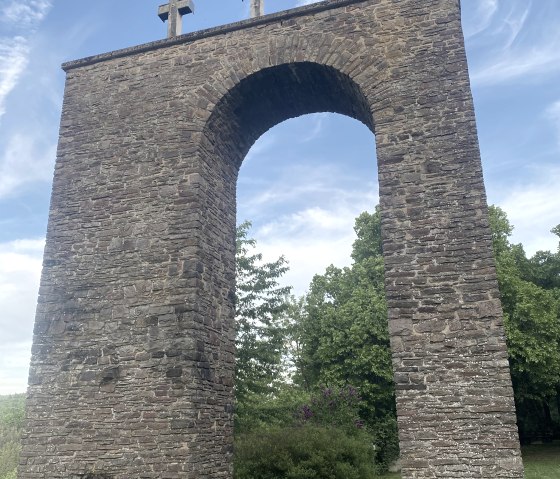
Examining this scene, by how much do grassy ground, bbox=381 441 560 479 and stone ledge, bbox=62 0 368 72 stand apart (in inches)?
496

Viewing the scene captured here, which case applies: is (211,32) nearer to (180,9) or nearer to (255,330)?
(180,9)

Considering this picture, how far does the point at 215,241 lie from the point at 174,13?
4.61 metres

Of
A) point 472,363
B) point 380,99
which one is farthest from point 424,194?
point 472,363

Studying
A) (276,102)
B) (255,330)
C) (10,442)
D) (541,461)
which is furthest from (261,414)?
(541,461)

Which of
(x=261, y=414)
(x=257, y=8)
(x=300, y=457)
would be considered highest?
(x=257, y=8)

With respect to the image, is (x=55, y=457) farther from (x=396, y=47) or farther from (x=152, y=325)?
(x=396, y=47)

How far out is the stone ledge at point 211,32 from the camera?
30.3 feet

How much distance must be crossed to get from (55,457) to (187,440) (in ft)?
6.96

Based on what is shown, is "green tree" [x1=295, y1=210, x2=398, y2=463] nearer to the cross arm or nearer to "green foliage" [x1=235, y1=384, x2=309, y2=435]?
"green foliage" [x1=235, y1=384, x2=309, y2=435]

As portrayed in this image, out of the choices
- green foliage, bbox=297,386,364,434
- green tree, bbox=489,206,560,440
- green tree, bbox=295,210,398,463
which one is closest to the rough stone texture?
green foliage, bbox=297,386,364,434

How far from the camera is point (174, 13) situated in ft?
34.1

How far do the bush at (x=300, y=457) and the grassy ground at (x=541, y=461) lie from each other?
647cm

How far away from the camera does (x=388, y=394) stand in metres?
18.8

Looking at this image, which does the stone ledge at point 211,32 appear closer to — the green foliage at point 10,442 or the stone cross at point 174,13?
the stone cross at point 174,13
